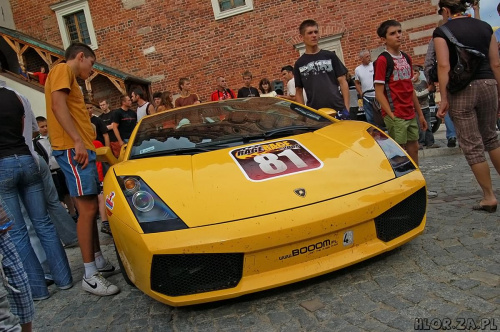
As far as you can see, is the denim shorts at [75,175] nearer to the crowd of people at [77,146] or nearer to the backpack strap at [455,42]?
the crowd of people at [77,146]

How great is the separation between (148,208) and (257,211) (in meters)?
0.61

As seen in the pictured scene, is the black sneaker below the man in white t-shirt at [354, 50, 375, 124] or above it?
below

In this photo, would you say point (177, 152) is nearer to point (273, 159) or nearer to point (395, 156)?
point (273, 159)

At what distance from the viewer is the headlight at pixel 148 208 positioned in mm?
2219

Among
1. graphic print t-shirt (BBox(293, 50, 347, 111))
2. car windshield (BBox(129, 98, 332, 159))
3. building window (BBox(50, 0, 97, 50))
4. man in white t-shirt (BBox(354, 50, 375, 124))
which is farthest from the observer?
building window (BBox(50, 0, 97, 50))

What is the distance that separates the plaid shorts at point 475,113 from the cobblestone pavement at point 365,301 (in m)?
0.55

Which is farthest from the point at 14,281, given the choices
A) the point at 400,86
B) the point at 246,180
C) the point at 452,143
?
the point at 452,143

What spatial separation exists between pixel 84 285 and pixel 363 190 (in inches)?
81.6

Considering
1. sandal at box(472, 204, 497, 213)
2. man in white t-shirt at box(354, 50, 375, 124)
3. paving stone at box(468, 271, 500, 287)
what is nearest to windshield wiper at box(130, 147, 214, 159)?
paving stone at box(468, 271, 500, 287)

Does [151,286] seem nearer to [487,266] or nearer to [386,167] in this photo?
[386,167]

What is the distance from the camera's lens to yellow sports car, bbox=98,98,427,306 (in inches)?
85.3

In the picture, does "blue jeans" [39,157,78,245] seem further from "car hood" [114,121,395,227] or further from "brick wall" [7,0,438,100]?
"brick wall" [7,0,438,100]

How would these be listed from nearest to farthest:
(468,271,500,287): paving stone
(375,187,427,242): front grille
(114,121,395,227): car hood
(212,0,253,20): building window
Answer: (468,271,500,287): paving stone < (114,121,395,227): car hood < (375,187,427,242): front grille < (212,0,253,20): building window

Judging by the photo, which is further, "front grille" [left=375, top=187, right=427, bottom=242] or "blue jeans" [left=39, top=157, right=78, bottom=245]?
"blue jeans" [left=39, top=157, right=78, bottom=245]
